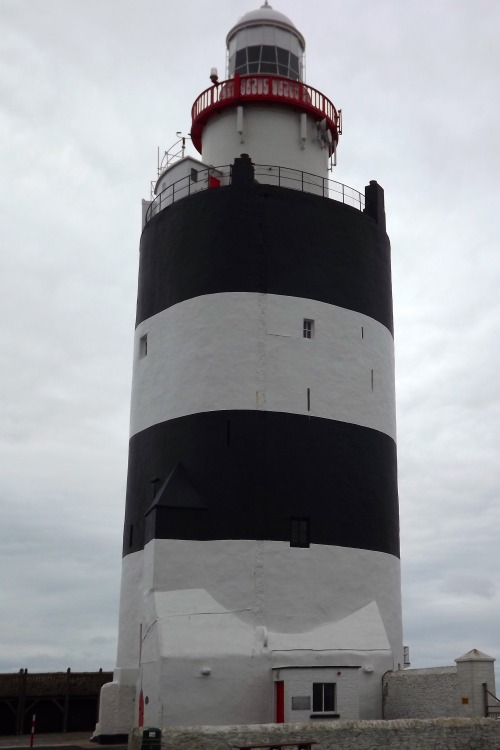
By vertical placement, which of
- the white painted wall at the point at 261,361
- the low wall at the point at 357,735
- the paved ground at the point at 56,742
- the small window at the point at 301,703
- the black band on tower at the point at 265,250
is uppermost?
the black band on tower at the point at 265,250

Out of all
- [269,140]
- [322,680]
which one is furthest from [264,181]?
[322,680]

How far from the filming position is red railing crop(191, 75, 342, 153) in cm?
2558

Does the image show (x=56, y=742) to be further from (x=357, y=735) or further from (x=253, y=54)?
(x=253, y=54)

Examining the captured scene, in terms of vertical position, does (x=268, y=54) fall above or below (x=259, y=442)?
above

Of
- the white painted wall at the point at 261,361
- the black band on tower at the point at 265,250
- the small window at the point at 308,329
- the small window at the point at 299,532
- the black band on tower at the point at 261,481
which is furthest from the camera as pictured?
the black band on tower at the point at 265,250

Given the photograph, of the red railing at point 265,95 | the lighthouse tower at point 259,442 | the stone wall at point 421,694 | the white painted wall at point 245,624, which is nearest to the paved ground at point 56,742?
the lighthouse tower at point 259,442

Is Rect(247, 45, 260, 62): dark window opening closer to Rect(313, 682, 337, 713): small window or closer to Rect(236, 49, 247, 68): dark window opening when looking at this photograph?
Rect(236, 49, 247, 68): dark window opening

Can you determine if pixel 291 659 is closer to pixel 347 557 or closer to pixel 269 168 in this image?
pixel 347 557

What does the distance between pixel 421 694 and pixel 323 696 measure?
218 centimetres

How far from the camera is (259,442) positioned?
2194 cm

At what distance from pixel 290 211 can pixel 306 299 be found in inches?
99.0

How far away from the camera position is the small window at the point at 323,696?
1973 centimetres

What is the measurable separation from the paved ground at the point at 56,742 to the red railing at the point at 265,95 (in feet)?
57.3

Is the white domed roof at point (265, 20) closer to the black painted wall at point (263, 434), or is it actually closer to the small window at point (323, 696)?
the black painted wall at point (263, 434)
